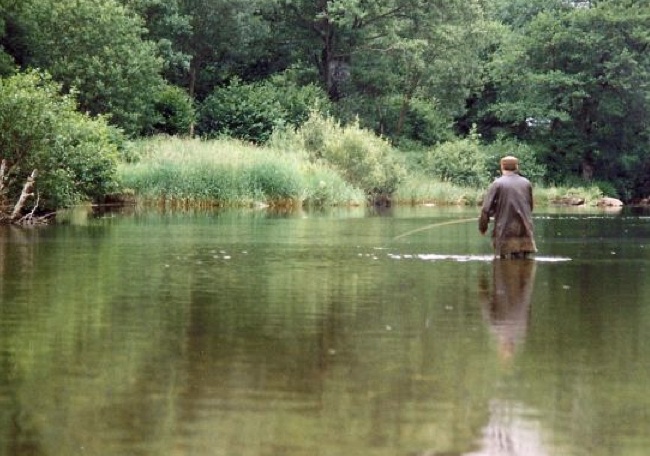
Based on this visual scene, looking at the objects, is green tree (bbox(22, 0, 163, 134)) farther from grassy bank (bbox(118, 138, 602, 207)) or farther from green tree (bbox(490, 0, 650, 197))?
green tree (bbox(490, 0, 650, 197))

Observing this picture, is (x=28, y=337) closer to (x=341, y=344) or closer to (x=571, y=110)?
(x=341, y=344)

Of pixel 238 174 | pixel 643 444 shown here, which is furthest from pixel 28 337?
pixel 238 174

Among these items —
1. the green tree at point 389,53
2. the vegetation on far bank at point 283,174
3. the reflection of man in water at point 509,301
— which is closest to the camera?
the reflection of man in water at point 509,301

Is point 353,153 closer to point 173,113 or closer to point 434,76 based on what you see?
point 173,113

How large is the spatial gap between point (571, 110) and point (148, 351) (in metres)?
69.6

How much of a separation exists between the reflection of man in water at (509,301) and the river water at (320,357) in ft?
0.11

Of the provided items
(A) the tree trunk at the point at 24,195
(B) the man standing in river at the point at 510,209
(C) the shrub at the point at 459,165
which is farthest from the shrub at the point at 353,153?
(B) the man standing in river at the point at 510,209

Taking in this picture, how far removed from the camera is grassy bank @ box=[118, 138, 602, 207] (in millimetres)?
42000

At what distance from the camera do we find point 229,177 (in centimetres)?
4312

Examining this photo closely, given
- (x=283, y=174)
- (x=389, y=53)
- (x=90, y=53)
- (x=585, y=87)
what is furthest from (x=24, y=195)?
(x=585, y=87)

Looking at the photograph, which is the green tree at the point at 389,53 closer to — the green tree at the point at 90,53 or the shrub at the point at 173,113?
the shrub at the point at 173,113

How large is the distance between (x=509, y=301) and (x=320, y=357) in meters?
4.43

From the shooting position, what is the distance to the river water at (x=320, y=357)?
5.98 meters

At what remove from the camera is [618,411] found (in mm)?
6637
